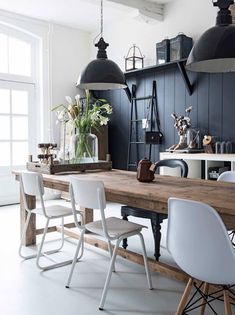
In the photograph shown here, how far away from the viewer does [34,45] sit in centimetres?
612

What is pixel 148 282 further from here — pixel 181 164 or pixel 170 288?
pixel 181 164

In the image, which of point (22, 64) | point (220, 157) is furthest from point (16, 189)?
point (220, 157)

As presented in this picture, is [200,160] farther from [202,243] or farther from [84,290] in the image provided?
[202,243]

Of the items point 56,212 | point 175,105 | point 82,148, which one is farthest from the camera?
point 175,105

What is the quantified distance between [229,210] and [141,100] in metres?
4.28

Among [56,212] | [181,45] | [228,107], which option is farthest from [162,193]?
[181,45]

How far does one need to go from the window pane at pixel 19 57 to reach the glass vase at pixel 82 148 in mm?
2914

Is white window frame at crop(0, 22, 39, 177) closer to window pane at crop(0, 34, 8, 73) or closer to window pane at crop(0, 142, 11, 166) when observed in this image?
window pane at crop(0, 34, 8, 73)

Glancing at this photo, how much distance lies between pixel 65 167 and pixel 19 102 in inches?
119

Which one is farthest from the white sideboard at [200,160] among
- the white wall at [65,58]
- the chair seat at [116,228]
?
the white wall at [65,58]

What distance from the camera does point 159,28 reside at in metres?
5.42


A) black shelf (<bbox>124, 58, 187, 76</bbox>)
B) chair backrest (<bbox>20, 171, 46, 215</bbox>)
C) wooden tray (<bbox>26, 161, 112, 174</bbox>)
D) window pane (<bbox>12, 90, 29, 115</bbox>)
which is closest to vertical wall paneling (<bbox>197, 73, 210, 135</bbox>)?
black shelf (<bbox>124, 58, 187, 76</bbox>)

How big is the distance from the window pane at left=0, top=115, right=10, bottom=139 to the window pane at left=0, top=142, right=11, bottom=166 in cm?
12

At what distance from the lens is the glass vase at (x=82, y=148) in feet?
11.7
